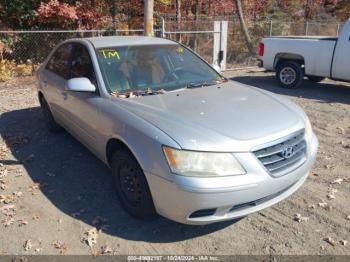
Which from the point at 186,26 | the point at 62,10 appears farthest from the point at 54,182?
the point at 186,26

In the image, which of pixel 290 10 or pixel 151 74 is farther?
pixel 290 10

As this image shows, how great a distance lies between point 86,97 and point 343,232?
3010mm

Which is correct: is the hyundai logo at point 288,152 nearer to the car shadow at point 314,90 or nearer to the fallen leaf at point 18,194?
the fallen leaf at point 18,194

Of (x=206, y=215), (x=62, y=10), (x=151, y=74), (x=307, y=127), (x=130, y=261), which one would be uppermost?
(x=62, y=10)

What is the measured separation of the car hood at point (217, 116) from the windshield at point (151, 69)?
0.78 feet

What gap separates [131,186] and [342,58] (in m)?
6.86

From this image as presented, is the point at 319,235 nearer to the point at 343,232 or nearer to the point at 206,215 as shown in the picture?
the point at 343,232

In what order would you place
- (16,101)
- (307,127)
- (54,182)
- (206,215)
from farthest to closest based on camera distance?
(16,101) → (54,182) → (307,127) → (206,215)

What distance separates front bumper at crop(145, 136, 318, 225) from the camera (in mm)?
2803

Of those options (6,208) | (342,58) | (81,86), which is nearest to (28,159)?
(6,208)

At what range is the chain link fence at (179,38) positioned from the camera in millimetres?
11352

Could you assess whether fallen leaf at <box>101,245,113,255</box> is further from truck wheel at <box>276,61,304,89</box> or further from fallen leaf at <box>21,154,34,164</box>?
truck wheel at <box>276,61,304,89</box>

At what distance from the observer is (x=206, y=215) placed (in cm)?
297

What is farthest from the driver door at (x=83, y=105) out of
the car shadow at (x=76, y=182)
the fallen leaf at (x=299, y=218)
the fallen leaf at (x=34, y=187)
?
the fallen leaf at (x=299, y=218)
